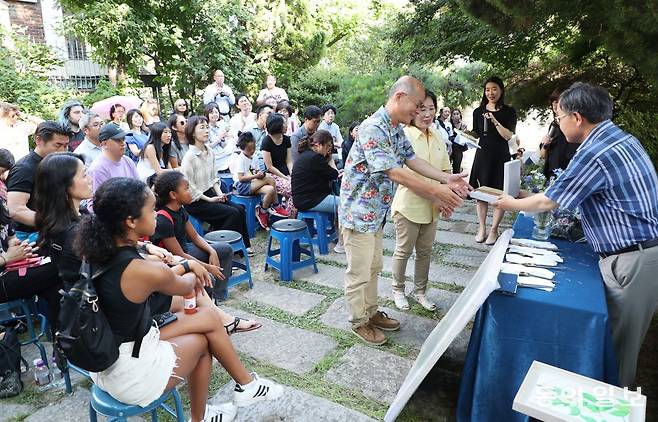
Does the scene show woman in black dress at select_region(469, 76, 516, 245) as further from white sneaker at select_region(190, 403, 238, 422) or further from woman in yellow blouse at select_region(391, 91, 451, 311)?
white sneaker at select_region(190, 403, 238, 422)

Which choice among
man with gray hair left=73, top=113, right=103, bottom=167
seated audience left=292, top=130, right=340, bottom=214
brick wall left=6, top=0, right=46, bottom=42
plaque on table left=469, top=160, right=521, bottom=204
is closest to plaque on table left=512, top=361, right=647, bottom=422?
plaque on table left=469, top=160, right=521, bottom=204

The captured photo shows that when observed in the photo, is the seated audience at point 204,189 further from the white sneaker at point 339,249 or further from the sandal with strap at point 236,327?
the sandal with strap at point 236,327

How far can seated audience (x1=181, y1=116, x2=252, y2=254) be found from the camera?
187 inches

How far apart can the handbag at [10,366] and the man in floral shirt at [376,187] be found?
212cm

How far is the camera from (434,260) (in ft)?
15.6

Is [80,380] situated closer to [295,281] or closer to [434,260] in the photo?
[295,281]

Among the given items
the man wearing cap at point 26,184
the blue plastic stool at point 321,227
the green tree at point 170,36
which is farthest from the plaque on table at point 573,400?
the green tree at point 170,36

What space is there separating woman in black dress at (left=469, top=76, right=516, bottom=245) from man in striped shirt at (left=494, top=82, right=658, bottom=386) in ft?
8.02

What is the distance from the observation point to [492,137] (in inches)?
191

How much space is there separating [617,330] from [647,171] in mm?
816

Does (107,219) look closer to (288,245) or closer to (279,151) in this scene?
(288,245)

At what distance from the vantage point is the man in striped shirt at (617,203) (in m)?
2.13

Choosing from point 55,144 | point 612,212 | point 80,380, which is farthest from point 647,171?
point 55,144

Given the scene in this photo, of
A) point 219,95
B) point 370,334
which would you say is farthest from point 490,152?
point 219,95
